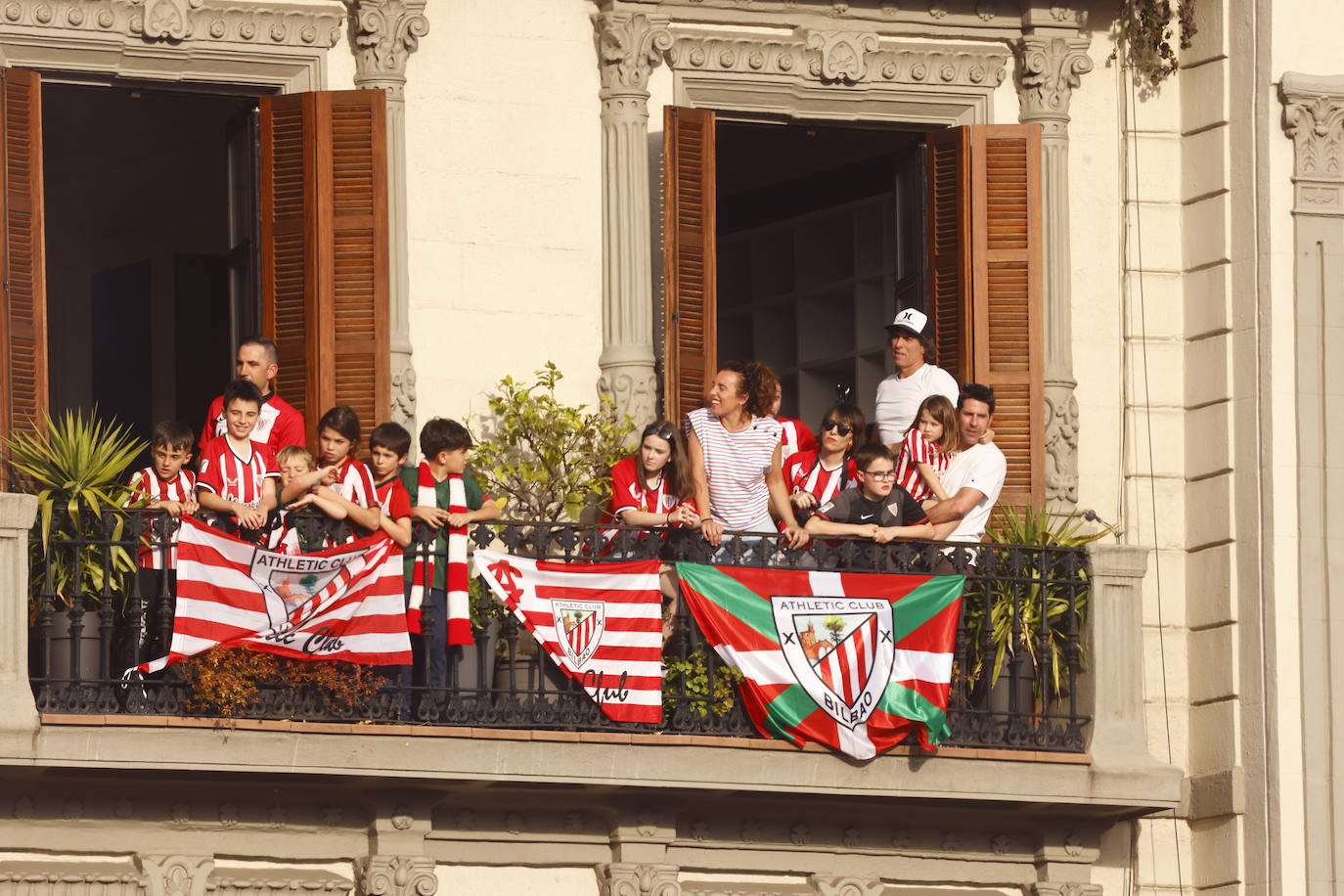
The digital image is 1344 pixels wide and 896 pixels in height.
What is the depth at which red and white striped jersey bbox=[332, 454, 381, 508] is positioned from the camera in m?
17.7

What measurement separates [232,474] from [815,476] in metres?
3.22

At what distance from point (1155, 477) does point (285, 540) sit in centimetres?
545

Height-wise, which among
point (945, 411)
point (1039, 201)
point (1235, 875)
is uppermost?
point (1039, 201)

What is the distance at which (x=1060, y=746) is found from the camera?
729 inches

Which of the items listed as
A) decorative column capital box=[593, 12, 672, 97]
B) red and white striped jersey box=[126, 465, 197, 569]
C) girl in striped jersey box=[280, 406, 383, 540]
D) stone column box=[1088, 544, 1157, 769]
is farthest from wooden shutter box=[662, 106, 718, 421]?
red and white striped jersey box=[126, 465, 197, 569]

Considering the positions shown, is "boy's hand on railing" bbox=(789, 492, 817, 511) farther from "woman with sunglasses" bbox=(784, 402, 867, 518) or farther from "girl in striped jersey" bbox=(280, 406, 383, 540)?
"girl in striped jersey" bbox=(280, 406, 383, 540)

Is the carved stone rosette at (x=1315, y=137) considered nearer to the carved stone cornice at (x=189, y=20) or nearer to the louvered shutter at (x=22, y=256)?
the carved stone cornice at (x=189, y=20)

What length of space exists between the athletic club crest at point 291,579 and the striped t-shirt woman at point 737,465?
2.05 meters

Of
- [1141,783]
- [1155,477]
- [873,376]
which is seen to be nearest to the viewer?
[1141,783]

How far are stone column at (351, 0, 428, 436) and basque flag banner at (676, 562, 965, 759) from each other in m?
2.34

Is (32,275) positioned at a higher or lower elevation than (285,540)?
higher

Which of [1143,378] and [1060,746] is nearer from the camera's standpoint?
[1060,746]

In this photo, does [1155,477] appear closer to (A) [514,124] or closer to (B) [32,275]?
(A) [514,124]

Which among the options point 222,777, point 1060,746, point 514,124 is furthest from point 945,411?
point 222,777
